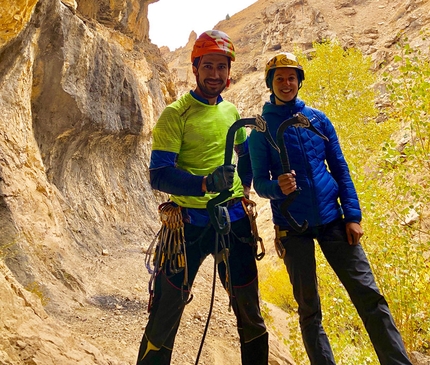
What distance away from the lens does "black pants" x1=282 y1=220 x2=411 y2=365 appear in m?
2.18

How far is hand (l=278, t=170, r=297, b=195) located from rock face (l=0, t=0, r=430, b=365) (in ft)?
7.00

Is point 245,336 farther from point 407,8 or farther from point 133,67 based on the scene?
point 407,8

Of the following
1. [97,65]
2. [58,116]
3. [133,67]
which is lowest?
[58,116]

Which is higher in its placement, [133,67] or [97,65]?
[133,67]

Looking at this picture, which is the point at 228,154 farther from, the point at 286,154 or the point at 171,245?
the point at 171,245

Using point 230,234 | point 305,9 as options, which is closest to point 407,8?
point 305,9

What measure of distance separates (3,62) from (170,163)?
525cm

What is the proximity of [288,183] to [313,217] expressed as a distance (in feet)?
1.14

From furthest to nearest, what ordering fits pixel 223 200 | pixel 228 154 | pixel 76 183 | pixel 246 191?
1. pixel 76 183
2. pixel 246 191
3. pixel 223 200
4. pixel 228 154

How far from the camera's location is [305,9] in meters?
48.2

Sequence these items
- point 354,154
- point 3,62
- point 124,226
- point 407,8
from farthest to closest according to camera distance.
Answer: point 407,8
point 124,226
point 354,154
point 3,62

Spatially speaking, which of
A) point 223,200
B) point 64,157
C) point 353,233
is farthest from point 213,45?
point 64,157

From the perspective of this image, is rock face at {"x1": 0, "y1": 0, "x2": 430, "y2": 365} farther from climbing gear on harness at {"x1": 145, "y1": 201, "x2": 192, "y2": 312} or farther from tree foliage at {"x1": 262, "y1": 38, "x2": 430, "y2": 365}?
climbing gear on harness at {"x1": 145, "y1": 201, "x2": 192, "y2": 312}

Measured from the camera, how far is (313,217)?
2.46m
